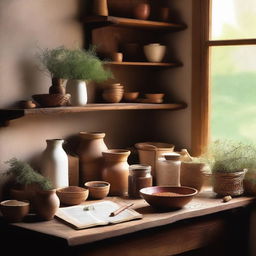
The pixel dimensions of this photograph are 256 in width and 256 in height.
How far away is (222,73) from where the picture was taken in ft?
12.7

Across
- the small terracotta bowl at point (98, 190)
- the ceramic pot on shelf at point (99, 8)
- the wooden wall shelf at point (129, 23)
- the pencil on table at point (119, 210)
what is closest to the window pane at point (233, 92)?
the wooden wall shelf at point (129, 23)

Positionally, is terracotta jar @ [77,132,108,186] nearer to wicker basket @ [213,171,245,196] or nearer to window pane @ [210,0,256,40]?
wicker basket @ [213,171,245,196]

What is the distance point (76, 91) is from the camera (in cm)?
348

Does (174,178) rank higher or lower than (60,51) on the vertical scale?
lower

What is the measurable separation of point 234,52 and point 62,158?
1.48m

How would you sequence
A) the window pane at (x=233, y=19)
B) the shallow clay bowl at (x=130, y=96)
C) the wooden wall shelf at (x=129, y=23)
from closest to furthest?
1. the wooden wall shelf at (x=129, y=23)
2. the window pane at (x=233, y=19)
3. the shallow clay bowl at (x=130, y=96)

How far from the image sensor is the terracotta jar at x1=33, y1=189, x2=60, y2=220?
296 centimetres

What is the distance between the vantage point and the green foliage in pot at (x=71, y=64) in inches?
134

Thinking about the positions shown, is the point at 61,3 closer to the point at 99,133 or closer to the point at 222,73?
the point at 99,133

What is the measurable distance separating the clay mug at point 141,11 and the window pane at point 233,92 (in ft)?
1.88

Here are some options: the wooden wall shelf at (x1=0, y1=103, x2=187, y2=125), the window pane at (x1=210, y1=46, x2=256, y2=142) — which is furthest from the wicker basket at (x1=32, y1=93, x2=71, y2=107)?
the window pane at (x1=210, y1=46, x2=256, y2=142)

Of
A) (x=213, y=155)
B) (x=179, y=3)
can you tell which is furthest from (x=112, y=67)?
(x=213, y=155)

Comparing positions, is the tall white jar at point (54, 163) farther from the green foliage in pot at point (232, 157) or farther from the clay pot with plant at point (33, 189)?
the green foliage in pot at point (232, 157)

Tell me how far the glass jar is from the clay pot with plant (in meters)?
0.59
